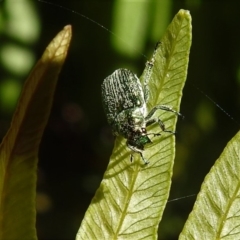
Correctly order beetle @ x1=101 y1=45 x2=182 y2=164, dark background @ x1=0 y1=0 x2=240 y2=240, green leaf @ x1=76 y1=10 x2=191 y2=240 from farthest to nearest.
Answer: dark background @ x1=0 y1=0 x2=240 y2=240, beetle @ x1=101 y1=45 x2=182 y2=164, green leaf @ x1=76 y1=10 x2=191 y2=240

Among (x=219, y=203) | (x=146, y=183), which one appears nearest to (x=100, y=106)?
(x=146, y=183)

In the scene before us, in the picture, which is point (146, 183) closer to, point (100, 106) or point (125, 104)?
point (125, 104)

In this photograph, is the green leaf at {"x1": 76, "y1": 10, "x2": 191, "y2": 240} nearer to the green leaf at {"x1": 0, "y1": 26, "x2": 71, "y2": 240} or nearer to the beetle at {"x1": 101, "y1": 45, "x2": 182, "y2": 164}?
the green leaf at {"x1": 0, "y1": 26, "x2": 71, "y2": 240}

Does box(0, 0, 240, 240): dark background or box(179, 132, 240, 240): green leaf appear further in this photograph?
box(0, 0, 240, 240): dark background

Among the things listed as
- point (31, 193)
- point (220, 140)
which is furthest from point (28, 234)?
point (220, 140)

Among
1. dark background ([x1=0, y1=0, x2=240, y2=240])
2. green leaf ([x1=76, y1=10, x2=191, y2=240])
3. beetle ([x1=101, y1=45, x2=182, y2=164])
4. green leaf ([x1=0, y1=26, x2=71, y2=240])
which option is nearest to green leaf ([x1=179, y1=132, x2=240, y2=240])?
green leaf ([x1=76, y1=10, x2=191, y2=240])

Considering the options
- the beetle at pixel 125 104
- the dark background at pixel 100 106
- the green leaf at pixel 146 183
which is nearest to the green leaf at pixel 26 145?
the green leaf at pixel 146 183

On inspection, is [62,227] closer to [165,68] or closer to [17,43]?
[17,43]
